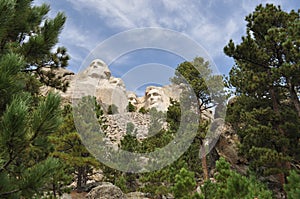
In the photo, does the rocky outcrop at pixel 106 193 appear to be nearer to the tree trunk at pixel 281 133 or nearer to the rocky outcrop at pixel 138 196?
the rocky outcrop at pixel 138 196

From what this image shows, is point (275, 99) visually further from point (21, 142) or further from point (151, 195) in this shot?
point (21, 142)

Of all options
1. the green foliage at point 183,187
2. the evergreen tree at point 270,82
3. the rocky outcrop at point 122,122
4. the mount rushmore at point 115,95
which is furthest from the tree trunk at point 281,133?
the mount rushmore at point 115,95

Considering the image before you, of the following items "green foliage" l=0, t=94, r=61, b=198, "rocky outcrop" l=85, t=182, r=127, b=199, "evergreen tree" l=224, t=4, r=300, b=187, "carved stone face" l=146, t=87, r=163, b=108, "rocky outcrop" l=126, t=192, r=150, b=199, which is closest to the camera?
"green foliage" l=0, t=94, r=61, b=198

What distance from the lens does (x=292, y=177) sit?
4.14m

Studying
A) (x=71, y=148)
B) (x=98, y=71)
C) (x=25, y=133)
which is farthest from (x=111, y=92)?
(x=25, y=133)

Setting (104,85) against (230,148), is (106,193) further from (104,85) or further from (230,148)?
(104,85)

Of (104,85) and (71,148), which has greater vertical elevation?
(104,85)

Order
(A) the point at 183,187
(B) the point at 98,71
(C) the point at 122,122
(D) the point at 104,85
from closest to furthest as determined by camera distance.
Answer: (A) the point at 183,187
(C) the point at 122,122
(D) the point at 104,85
(B) the point at 98,71

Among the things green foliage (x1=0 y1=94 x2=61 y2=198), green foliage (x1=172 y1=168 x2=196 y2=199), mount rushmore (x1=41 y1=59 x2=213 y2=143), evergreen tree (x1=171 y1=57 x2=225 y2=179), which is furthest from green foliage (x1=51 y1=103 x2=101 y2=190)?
mount rushmore (x1=41 y1=59 x2=213 y2=143)

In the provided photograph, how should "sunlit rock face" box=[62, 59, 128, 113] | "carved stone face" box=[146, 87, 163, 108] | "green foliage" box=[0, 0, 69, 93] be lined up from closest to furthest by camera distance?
1. "green foliage" box=[0, 0, 69, 93]
2. "sunlit rock face" box=[62, 59, 128, 113]
3. "carved stone face" box=[146, 87, 163, 108]

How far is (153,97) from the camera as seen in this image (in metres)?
34.8

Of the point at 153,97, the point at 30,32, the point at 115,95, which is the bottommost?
the point at 30,32

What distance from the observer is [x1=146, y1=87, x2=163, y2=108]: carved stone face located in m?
34.0

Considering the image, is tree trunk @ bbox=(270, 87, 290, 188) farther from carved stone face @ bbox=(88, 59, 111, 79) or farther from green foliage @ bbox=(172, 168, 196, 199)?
carved stone face @ bbox=(88, 59, 111, 79)
